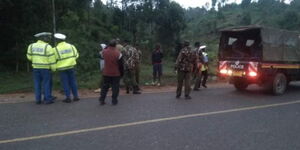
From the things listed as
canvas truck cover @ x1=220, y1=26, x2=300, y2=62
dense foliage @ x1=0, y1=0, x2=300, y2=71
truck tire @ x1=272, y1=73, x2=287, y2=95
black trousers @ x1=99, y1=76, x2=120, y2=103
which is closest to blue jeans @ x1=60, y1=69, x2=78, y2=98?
black trousers @ x1=99, y1=76, x2=120, y2=103

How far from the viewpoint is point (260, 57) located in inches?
438

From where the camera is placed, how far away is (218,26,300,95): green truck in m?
11.2

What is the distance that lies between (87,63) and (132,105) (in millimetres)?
10874

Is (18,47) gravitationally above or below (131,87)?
above

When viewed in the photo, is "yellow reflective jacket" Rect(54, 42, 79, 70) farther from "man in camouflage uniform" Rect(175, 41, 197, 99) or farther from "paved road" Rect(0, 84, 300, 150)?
"man in camouflage uniform" Rect(175, 41, 197, 99)

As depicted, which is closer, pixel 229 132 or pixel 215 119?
pixel 229 132

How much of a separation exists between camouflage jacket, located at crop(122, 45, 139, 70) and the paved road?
1765mm

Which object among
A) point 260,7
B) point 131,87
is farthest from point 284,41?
point 260,7

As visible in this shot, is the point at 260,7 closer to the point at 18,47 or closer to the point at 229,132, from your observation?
the point at 18,47

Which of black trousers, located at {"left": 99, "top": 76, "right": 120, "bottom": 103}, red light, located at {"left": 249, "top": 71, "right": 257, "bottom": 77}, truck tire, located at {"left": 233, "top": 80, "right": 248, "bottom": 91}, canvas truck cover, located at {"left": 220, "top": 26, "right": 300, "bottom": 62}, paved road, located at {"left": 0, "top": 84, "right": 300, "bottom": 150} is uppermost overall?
canvas truck cover, located at {"left": 220, "top": 26, "right": 300, "bottom": 62}

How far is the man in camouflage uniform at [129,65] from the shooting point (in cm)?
1123

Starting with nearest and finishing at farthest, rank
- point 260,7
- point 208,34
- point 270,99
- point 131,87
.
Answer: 1. point 270,99
2. point 131,87
3. point 208,34
4. point 260,7

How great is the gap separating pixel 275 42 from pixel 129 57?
4.88 m

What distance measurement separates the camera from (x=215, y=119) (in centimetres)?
721
